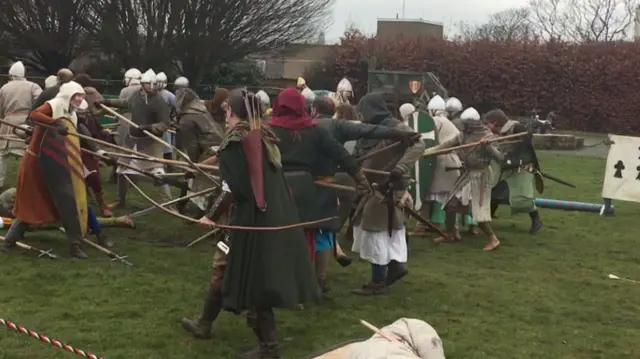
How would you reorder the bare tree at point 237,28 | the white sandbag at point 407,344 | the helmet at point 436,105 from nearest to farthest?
the white sandbag at point 407,344, the helmet at point 436,105, the bare tree at point 237,28

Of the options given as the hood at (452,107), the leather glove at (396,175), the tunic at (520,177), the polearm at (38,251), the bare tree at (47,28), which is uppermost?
the bare tree at (47,28)

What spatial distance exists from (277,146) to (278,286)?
42.1 inches

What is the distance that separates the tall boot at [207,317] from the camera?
5.82 metres

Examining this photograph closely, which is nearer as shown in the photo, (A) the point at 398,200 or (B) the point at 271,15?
(A) the point at 398,200

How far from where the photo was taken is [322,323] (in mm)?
6488

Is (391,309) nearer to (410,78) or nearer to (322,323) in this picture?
(322,323)

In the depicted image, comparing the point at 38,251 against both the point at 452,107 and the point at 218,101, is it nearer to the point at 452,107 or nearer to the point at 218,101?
the point at 218,101

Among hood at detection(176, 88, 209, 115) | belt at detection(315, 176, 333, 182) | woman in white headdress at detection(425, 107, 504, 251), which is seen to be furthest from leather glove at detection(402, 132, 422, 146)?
hood at detection(176, 88, 209, 115)

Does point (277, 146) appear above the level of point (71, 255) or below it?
above

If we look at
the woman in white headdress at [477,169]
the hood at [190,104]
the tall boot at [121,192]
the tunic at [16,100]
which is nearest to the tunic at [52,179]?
the hood at [190,104]

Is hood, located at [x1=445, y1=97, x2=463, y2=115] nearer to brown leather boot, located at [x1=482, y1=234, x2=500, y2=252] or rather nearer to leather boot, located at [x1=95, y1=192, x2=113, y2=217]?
brown leather boot, located at [x1=482, y1=234, x2=500, y2=252]

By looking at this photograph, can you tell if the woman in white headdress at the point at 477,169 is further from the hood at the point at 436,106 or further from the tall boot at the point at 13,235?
the tall boot at the point at 13,235

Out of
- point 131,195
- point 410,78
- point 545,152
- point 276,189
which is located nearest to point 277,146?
point 276,189

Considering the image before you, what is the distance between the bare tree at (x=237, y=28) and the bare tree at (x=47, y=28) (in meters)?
3.52
